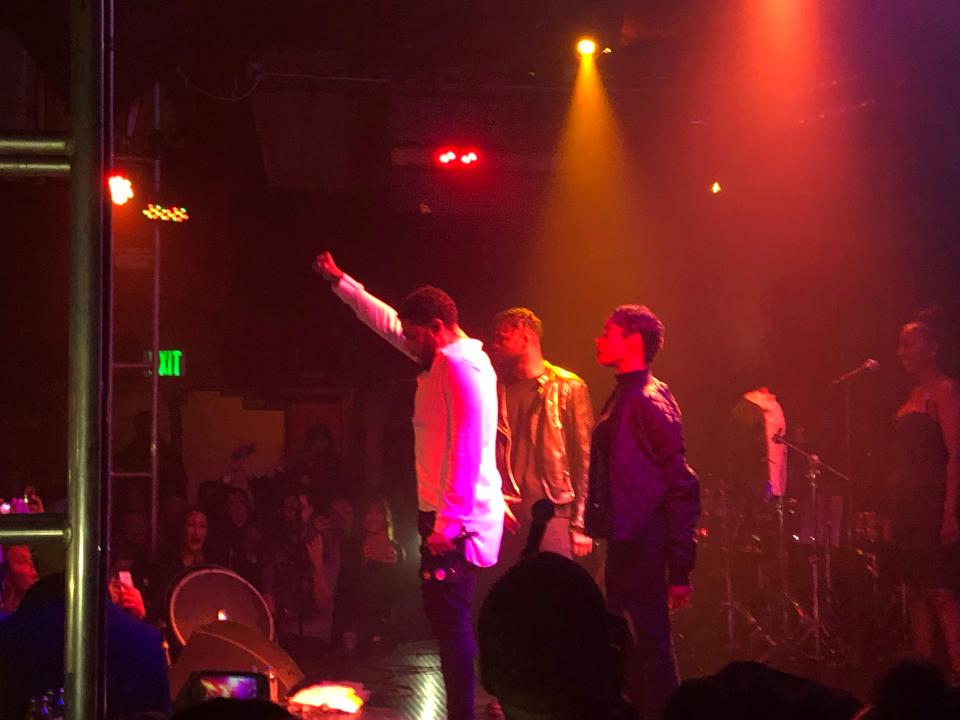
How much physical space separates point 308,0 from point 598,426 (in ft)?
12.4

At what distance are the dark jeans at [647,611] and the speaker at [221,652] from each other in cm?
161

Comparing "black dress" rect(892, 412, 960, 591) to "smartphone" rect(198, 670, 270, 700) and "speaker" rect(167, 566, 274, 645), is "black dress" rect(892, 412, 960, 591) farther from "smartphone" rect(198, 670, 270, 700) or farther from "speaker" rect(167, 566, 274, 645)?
"smartphone" rect(198, 670, 270, 700)

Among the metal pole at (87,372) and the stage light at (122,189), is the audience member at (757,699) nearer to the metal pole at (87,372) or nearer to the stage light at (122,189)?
the metal pole at (87,372)

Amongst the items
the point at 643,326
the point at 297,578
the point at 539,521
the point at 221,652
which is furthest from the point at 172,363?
the point at 539,521

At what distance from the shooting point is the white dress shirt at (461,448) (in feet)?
15.2

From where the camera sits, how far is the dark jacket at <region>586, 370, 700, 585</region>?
4414 millimetres

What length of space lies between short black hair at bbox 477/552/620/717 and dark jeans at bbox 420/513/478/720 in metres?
2.47

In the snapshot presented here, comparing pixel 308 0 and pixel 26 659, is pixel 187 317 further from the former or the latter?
pixel 26 659

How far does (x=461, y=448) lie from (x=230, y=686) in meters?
2.81

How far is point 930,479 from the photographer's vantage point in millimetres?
6438

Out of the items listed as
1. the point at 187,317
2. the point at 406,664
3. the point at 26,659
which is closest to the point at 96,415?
the point at 26,659

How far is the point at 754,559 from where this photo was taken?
Answer: 9570mm

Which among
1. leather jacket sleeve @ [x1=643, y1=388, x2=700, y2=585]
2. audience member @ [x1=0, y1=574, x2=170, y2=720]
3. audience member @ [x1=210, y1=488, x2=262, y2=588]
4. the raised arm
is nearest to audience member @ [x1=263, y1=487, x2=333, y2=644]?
audience member @ [x1=210, y1=488, x2=262, y2=588]

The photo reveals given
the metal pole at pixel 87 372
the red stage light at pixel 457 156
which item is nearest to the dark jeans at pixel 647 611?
the metal pole at pixel 87 372
